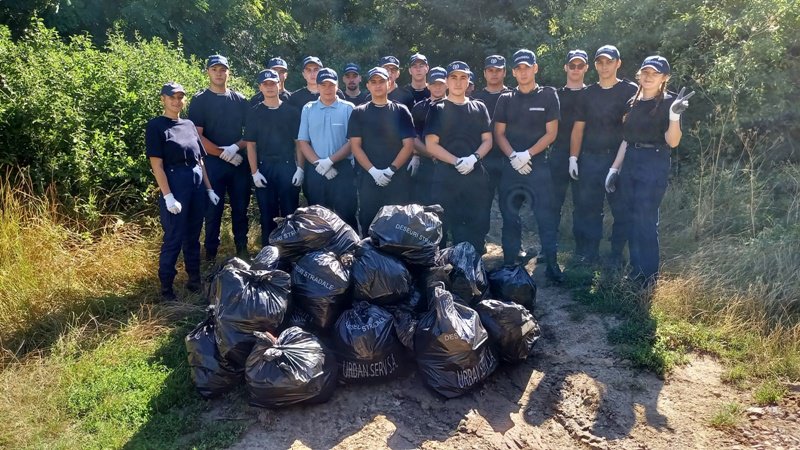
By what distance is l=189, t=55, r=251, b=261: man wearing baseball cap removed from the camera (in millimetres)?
5602

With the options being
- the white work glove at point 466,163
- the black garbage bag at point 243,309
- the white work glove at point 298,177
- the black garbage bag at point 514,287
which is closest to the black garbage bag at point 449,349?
the black garbage bag at point 514,287

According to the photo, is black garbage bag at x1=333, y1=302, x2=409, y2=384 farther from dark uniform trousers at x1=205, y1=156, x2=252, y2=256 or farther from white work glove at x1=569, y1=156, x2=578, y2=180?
white work glove at x1=569, y1=156, x2=578, y2=180

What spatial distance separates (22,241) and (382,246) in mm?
3249

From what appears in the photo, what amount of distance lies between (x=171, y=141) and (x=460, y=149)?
7.94ft

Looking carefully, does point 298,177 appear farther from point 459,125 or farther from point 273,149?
point 459,125

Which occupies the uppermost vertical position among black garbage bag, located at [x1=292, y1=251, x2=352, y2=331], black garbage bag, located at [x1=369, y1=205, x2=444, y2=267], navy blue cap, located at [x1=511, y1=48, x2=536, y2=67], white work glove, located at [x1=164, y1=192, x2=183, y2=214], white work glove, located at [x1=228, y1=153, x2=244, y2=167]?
navy blue cap, located at [x1=511, y1=48, x2=536, y2=67]

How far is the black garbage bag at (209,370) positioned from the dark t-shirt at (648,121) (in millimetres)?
3545

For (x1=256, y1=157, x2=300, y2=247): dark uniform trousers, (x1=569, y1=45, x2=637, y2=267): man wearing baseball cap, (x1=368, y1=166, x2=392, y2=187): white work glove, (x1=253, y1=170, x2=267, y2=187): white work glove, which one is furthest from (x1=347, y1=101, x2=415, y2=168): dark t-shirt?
(x1=569, y1=45, x2=637, y2=267): man wearing baseball cap

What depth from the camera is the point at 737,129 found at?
253 inches

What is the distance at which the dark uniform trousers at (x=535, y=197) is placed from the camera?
534 centimetres

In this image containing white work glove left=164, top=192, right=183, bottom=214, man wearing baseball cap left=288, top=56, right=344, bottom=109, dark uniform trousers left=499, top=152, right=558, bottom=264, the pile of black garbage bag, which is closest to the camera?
the pile of black garbage bag

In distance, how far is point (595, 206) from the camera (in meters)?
5.60

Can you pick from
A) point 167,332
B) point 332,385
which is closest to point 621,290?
point 332,385

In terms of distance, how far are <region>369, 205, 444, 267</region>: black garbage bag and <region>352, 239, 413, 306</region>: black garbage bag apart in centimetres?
9
